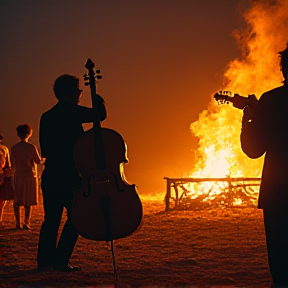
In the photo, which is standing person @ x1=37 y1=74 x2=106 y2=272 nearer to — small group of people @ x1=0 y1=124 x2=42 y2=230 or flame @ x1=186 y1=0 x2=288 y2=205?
small group of people @ x1=0 y1=124 x2=42 y2=230

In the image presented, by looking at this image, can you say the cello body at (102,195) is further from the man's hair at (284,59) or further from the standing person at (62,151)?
the man's hair at (284,59)

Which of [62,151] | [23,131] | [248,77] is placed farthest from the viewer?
[248,77]

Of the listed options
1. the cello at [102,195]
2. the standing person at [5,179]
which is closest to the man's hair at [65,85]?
the cello at [102,195]

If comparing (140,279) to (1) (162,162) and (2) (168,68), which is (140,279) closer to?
(2) (168,68)

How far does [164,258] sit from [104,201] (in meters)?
1.87

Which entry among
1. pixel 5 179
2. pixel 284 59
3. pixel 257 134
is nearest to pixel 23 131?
pixel 5 179

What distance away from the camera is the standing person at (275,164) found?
3408 mm

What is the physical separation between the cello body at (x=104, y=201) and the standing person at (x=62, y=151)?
51cm

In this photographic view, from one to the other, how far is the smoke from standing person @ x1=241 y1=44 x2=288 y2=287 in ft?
38.5

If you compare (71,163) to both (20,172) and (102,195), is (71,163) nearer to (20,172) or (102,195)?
(102,195)

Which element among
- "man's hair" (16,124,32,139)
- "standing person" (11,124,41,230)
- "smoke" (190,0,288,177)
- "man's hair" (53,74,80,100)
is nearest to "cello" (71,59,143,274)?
"man's hair" (53,74,80,100)

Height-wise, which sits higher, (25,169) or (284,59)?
(284,59)

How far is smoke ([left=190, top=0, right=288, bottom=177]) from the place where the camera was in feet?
51.2

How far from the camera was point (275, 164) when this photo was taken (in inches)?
135
